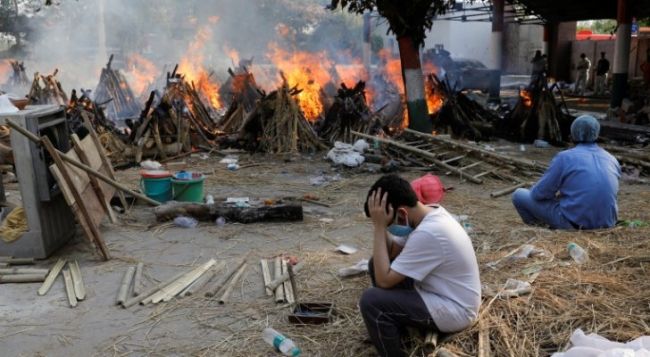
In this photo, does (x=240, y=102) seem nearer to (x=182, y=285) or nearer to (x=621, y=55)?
(x=182, y=285)

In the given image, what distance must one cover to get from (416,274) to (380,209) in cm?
42

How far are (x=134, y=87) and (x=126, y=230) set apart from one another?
16.9 metres

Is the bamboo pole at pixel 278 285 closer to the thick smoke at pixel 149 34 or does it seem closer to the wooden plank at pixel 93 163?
the wooden plank at pixel 93 163

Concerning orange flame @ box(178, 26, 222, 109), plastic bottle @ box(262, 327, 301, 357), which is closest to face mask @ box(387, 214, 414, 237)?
plastic bottle @ box(262, 327, 301, 357)

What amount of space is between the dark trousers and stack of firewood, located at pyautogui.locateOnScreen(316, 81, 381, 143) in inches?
350

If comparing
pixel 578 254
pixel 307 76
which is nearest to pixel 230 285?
pixel 578 254

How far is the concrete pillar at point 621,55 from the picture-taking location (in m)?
16.9

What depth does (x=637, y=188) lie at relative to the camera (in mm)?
8586

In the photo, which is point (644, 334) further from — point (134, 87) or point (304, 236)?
point (134, 87)

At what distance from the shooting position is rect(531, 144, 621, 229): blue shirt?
Result: 541 cm

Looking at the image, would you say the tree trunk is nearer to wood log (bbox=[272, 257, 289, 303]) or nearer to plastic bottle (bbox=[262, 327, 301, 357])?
wood log (bbox=[272, 257, 289, 303])

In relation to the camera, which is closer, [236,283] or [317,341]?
[317,341]

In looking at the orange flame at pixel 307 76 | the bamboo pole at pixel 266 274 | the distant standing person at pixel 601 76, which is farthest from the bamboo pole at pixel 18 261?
the distant standing person at pixel 601 76

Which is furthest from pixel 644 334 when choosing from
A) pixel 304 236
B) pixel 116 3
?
pixel 116 3
